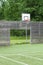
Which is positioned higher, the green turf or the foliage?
the foliage

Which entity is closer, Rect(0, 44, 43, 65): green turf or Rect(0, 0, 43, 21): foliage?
Rect(0, 44, 43, 65): green turf

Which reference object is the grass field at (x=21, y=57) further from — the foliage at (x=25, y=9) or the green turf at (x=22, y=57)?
the foliage at (x=25, y=9)

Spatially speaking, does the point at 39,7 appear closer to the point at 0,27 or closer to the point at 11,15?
the point at 11,15

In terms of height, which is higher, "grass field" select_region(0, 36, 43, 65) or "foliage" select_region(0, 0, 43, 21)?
"foliage" select_region(0, 0, 43, 21)

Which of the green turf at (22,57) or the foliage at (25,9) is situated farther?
the foliage at (25,9)

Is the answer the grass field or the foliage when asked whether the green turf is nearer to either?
the grass field

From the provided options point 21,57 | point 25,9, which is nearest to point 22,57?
point 21,57

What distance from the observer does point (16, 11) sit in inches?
1837

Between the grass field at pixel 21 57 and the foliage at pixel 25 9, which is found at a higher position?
the foliage at pixel 25 9

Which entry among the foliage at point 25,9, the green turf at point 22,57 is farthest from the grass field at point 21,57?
the foliage at point 25,9

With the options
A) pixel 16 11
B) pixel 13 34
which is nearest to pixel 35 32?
pixel 13 34

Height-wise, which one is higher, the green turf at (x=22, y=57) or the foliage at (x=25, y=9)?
the foliage at (x=25, y=9)

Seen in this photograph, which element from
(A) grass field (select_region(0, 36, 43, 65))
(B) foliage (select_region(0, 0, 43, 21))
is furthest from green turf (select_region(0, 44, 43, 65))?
(B) foliage (select_region(0, 0, 43, 21))

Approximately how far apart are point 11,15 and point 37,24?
1875cm
